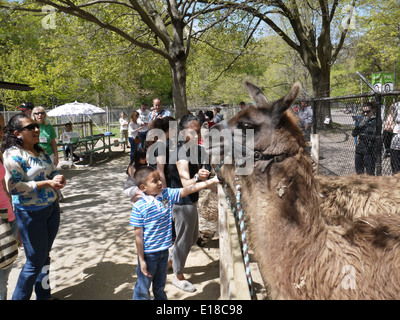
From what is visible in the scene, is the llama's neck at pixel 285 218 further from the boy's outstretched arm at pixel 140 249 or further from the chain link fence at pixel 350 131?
the chain link fence at pixel 350 131

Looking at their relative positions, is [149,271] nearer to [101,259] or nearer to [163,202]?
[163,202]

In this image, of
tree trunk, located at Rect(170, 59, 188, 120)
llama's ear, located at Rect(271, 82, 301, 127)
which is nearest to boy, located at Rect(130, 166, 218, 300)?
llama's ear, located at Rect(271, 82, 301, 127)

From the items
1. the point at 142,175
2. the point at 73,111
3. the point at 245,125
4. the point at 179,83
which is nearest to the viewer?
the point at 245,125

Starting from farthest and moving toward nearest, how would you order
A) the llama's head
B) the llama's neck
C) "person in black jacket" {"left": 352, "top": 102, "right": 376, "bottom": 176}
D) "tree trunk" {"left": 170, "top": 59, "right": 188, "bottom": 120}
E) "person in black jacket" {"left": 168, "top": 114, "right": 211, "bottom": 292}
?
1. "tree trunk" {"left": 170, "top": 59, "right": 188, "bottom": 120}
2. "person in black jacket" {"left": 352, "top": 102, "right": 376, "bottom": 176}
3. "person in black jacket" {"left": 168, "top": 114, "right": 211, "bottom": 292}
4. the llama's head
5. the llama's neck

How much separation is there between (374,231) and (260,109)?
4.26ft

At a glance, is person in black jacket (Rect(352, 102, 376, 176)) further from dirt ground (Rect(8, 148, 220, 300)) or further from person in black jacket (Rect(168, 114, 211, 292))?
person in black jacket (Rect(168, 114, 211, 292))

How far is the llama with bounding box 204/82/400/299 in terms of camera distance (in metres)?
1.87

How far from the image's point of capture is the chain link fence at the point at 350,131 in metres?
4.95

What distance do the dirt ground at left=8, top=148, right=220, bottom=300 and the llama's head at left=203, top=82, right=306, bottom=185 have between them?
1.96 metres

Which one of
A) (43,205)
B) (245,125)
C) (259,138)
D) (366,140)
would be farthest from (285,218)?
(366,140)

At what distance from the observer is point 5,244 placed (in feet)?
7.76

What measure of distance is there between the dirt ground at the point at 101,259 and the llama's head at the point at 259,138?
6.42 feet

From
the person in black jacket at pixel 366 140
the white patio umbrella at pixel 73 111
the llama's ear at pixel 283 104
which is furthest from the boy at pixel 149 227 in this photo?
the white patio umbrella at pixel 73 111

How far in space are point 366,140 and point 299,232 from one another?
414 cm
